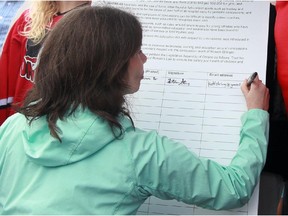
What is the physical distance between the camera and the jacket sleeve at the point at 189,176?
929 mm

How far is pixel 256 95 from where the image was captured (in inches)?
44.6

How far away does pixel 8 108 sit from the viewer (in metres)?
1.63

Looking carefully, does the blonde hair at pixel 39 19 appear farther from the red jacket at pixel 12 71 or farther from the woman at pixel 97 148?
the woman at pixel 97 148

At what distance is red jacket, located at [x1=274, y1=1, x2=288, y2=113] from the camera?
1.20m

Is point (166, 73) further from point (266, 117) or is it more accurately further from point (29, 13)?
point (29, 13)

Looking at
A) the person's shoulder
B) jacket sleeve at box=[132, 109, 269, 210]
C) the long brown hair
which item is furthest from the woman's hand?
the person's shoulder

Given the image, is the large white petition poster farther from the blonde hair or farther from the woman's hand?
the blonde hair

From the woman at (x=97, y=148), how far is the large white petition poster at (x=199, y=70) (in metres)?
0.12

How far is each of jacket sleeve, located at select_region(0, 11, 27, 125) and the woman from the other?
592mm

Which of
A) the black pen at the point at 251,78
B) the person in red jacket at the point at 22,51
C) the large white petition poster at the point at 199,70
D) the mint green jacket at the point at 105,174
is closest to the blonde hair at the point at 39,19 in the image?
the person in red jacket at the point at 22,51

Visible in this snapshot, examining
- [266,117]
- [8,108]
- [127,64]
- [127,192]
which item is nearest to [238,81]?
[266,117]

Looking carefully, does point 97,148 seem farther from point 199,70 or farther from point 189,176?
point 199,70

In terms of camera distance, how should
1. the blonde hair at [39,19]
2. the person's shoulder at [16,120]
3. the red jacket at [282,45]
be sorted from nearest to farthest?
1. the person's shoulder at [16,120]
2. the red jacket at [282,45]
3. the blonde hair at [39,19]

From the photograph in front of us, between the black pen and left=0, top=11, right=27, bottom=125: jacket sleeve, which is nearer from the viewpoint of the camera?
the black pen
